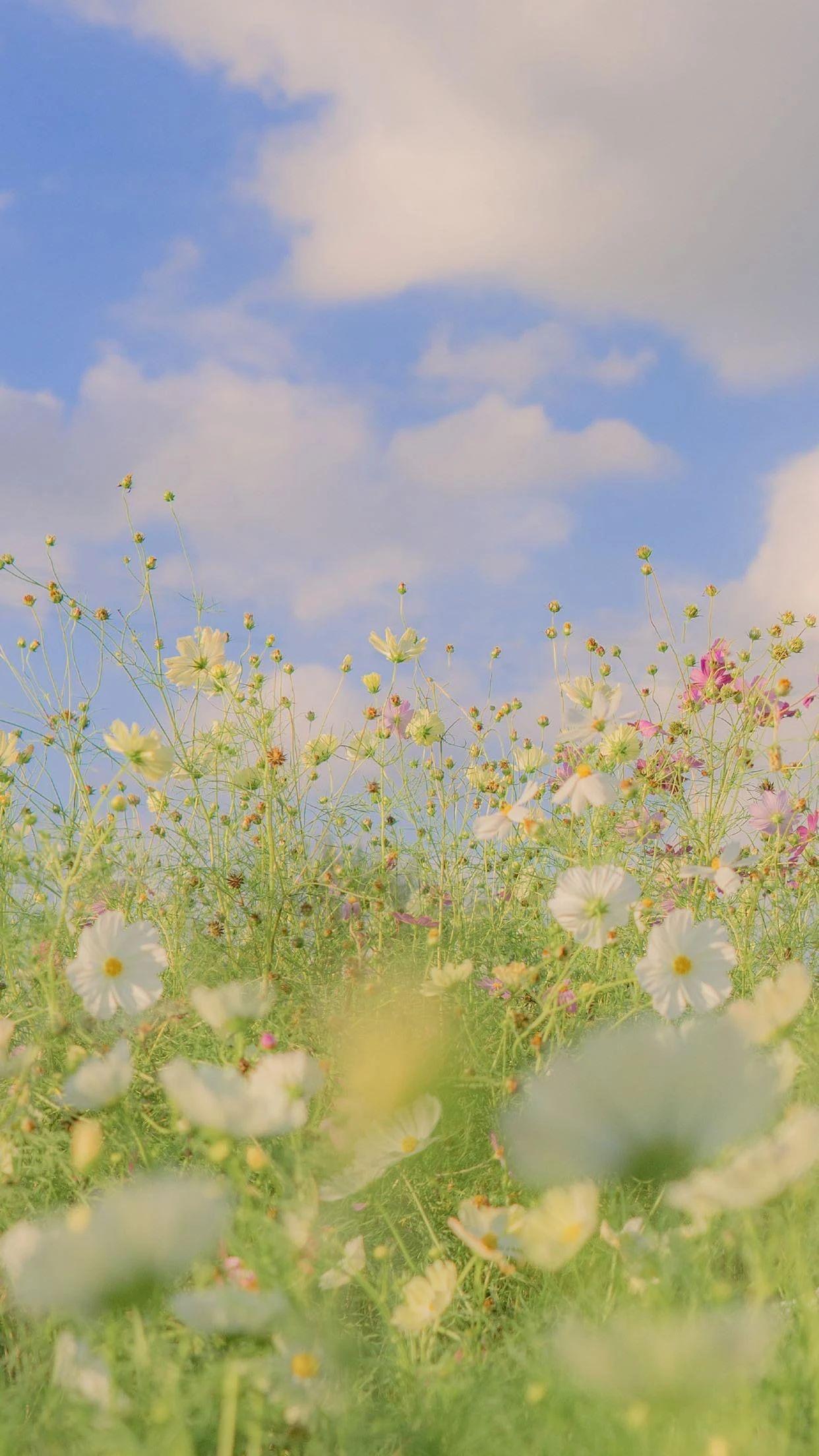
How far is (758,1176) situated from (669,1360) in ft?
0.57

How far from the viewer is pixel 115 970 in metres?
1.48

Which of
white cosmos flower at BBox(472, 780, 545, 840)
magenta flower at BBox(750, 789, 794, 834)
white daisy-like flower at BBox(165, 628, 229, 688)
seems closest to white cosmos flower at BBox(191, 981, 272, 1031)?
white cosmos flower at BBox(472, 780, 545, 840)

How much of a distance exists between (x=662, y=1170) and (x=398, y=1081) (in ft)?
1.41

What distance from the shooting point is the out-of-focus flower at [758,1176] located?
0.79 meters

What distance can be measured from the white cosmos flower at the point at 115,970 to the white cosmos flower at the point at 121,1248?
66 centimetres

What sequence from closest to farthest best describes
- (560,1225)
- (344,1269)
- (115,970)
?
1. (560,1225)
2. (344,1269)
3. (115,970)

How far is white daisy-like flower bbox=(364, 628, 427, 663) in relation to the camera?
2.53 meters

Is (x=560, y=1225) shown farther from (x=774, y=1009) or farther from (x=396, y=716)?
(x=396, y=716)

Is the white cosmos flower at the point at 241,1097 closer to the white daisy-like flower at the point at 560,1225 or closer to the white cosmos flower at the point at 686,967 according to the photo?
the white daisy-like flower at the point at 560,1225

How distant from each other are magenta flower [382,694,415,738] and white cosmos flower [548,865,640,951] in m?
1.17

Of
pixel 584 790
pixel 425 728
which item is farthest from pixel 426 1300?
pixel 425 728

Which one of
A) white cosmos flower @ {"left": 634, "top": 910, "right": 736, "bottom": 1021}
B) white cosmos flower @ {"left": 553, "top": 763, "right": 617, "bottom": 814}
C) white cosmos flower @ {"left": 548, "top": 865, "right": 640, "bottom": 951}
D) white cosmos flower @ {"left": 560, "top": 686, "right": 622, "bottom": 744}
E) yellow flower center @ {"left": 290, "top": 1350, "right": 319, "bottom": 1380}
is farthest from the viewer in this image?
white cosmos flower @ {"left": 560, "top": 686, "right": 622, "bottom": 744}

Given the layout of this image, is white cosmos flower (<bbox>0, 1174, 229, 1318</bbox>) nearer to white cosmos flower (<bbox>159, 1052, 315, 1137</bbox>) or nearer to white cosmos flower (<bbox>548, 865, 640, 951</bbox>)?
white cosmos flower (<bbox>159, 1052, 315, 1137</bbox>)

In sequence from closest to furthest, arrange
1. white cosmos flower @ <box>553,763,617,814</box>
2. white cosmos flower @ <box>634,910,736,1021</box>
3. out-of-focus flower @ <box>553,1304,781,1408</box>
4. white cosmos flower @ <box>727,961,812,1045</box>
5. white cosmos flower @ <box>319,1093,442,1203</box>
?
out-of-focus flower @ <box>553,1304,781,1408</box>, white cosmos flower @ <box>727,961,812,1045</box>, white cosmos flower @ <box>319,1093,442,1203</box>, white cosmos flower @ <box>634,910,736,1021</box>, white cosmos flower @ <box>553,763,617,814</box>
